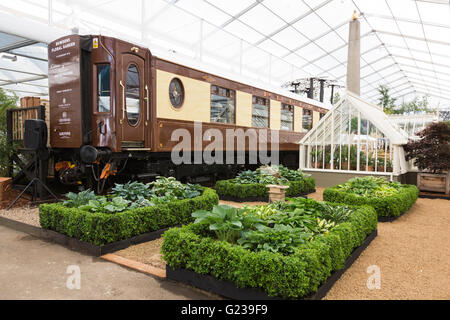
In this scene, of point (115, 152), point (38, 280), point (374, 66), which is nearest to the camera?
point (38, 280)

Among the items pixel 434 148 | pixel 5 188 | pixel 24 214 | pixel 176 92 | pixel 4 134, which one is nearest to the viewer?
pixel 24 214

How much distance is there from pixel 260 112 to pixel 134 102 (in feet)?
16.2

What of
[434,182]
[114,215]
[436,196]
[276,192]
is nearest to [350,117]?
[434,182]

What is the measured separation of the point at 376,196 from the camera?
6.01 metres

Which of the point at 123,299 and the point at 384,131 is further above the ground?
the point at 384,131

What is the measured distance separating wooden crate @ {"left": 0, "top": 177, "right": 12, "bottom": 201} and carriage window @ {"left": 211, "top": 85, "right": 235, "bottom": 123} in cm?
468

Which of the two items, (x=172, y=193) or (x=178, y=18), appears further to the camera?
(x=178, y=18)

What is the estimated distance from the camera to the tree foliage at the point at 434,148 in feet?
27.2

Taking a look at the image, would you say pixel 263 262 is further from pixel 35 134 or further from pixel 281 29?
pixel 281 29

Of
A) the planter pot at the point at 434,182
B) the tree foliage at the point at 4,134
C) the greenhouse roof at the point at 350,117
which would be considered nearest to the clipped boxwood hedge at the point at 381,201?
the greenhouse roof at the point at 350,117

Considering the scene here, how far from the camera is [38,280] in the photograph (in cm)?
302

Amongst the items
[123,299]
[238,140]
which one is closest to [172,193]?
[123,299]

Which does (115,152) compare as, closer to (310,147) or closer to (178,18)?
(310,147)

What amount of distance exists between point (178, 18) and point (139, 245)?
31.6ft
